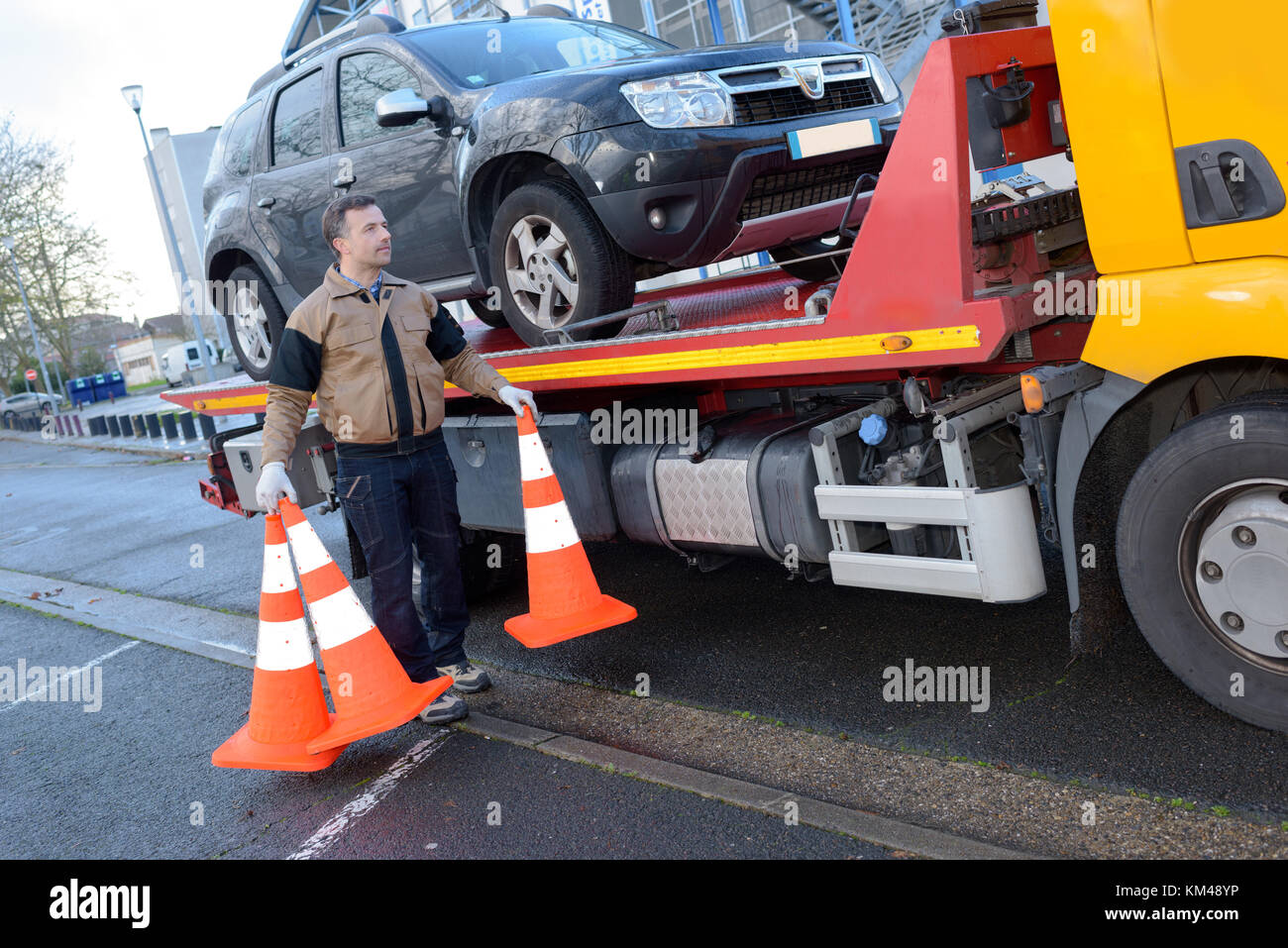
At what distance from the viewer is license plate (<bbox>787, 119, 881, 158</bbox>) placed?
4.41 m

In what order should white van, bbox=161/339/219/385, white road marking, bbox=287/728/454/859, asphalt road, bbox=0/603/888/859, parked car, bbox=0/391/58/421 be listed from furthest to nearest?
parked car, bbox=0/391/58/421
white van, bbox=161/339/219/385
white road marking, bbox=287/728/454/859
asphalt road, bbox=0/603/888/859

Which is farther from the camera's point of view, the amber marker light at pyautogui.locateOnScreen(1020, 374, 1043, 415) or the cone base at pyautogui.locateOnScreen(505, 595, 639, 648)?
the cone base at pyautogui.locateOnScreen(505, 595, 639, 648)

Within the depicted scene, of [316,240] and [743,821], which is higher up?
[316,240]

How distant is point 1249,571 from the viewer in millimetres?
2873

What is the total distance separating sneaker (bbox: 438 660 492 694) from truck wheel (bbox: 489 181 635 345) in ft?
4.81

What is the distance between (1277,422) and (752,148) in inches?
90.0

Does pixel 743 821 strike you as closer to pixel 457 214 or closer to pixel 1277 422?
pixel 1277 422

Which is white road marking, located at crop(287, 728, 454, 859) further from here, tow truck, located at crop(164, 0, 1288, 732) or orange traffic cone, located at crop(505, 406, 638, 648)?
tow truck, located at crop(164, 0, 1288, 732)

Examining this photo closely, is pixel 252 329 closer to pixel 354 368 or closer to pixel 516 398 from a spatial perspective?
pixel 354 368

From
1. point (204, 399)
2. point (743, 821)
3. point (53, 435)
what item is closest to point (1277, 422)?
point (743, 821)

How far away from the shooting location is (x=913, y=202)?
3256 millimetres

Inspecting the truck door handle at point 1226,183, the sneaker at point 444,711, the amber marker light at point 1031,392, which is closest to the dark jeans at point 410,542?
the sneaker at point 444,711

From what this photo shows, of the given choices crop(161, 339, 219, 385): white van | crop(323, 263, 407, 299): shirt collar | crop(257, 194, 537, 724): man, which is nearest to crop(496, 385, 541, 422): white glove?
crop(257, 194, 537, 724): man
